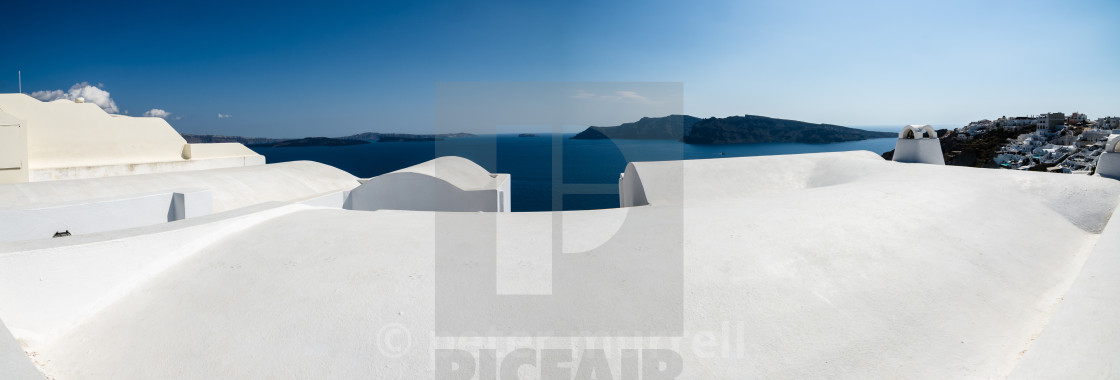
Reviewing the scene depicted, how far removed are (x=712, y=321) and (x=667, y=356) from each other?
57cm

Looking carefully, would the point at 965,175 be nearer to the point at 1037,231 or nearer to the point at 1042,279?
the point at 1037,231

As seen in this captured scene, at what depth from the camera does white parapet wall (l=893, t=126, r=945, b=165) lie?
12.5 meters

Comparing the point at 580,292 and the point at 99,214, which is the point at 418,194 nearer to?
the point at 99,214

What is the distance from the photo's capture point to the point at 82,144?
12.8 meters

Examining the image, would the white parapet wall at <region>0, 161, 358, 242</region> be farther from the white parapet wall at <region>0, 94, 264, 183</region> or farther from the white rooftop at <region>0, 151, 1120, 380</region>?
the white rooftop at <region>0, 151, 1120, 380</region>

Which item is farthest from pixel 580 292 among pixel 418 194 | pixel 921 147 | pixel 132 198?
pixel 921 147

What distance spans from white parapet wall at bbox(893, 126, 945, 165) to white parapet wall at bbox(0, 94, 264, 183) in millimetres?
21835

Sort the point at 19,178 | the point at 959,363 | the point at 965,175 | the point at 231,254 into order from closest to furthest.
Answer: the point at 959,363 → the point at 231,254 → the point at 965,175 → the point at 19,178

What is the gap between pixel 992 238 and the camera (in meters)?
6.04

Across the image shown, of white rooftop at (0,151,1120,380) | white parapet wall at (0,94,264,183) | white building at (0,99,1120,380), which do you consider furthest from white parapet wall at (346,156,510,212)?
white building at (0,99,1120,380)

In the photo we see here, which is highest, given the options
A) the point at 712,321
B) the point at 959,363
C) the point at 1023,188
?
the point at 1023,188

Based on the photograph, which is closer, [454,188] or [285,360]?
[285,360]

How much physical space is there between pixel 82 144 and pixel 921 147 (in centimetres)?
2313

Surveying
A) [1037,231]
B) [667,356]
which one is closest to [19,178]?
[667,356]
